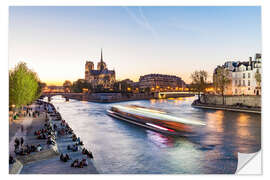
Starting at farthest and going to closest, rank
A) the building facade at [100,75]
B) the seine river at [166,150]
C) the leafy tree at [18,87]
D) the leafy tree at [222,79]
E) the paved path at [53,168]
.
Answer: the building facade at [100,75] < the leafy tree at [222,79] < the leafy tree at [18,87] < the seine river at [166,150] < the paved path at [53,168]

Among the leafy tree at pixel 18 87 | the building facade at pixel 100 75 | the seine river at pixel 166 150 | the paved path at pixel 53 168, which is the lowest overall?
the seine river at pixel 166 150

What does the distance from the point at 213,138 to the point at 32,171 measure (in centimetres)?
1340

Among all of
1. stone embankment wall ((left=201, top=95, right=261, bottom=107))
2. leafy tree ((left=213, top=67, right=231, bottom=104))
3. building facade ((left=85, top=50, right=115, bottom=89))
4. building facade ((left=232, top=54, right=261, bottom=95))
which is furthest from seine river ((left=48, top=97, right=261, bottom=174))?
building facade ((left=85, top=50, right=115, bottom=89))

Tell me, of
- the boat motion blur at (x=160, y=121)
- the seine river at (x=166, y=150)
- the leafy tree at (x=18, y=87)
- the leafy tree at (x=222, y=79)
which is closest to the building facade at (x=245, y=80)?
the leafy tree at (x=222, y=79)

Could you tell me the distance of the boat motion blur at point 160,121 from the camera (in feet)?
47.1

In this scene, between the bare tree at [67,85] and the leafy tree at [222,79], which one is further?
the bare tree at [67,85]

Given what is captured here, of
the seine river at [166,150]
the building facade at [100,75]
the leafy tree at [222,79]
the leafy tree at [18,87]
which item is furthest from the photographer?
the building facade at [100,75]

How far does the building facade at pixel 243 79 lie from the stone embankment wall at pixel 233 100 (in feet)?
3.97

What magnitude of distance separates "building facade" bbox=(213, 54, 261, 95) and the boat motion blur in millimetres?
18252

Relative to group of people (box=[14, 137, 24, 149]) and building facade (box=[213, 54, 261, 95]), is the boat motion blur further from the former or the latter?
building facade (box=[213, 54, 261, 95])

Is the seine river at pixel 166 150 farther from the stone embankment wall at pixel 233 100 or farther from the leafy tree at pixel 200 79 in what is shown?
the leafy tree at pixel 200 79

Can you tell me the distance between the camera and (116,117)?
95.9 ft

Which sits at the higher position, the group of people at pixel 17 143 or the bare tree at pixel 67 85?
the bare tree at pixel 67 85
